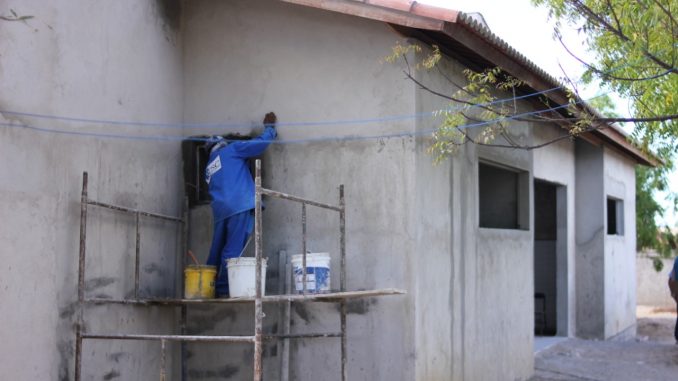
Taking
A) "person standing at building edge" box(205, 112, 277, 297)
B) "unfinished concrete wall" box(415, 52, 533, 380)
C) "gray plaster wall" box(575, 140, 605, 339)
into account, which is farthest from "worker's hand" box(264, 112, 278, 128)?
"gray plaster wall" box(575, 140, 605, 339)

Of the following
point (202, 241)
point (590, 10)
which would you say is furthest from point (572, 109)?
point (202, 241)

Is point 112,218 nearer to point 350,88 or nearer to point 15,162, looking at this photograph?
point 15,162

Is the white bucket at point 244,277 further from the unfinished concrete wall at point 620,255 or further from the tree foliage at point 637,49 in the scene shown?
the unfinished concrete wall at point 620,255

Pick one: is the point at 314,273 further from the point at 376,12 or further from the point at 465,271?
the point at 376,12

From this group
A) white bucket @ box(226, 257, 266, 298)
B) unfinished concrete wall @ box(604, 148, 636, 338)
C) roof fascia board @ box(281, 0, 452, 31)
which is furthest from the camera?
unfinished concrete wall @ box(604, 148, 636, 338)

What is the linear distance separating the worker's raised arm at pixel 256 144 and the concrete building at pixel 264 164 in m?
0.23

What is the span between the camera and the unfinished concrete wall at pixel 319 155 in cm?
759

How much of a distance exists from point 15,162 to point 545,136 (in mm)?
8663

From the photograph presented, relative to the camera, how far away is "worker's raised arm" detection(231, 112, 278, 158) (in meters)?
7.66

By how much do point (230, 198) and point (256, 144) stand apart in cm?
56

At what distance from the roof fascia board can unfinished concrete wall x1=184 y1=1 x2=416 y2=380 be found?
48cm

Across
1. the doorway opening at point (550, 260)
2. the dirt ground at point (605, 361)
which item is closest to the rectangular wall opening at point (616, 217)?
the doorway opening at point (550, 260)

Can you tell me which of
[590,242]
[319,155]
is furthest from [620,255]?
[319,155]

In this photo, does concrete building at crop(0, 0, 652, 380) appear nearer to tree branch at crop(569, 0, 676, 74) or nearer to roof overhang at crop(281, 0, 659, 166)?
roof overhang at crop(281, 0, 659, 166)
